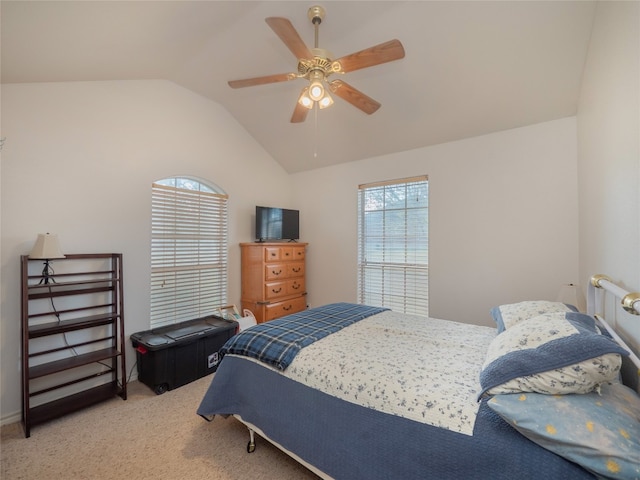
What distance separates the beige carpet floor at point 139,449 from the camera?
162cm

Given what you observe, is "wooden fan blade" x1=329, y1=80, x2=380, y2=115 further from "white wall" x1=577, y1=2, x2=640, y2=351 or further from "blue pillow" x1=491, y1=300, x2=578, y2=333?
"blue pillow" x1=491, y1=300, x2=578, y2=333

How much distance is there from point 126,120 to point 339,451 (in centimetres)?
326

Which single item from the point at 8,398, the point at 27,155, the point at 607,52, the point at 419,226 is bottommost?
the point at 8,398

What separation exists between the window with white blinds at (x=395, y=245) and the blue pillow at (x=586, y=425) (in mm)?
2370

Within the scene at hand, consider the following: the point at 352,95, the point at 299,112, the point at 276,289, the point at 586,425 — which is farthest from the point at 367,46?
the point at 276,289

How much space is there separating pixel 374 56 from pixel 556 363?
71.7 inches

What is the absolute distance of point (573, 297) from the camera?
226 cm

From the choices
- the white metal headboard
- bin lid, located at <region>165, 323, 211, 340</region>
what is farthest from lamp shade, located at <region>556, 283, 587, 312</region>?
bin lid, located at <region>165, 323, 211, 340</region>

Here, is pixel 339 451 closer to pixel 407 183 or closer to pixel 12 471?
pixel 12 471

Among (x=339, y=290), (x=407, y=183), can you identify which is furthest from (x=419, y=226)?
(x=339, y=290)

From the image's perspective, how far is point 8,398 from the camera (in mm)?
2068

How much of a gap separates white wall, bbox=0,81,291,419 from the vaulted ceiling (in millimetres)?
181

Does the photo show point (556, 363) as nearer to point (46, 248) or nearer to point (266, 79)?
point (266, 79)

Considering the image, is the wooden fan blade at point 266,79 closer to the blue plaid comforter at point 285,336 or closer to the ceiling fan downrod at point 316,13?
the ceiling fan downrod at point 316,13
